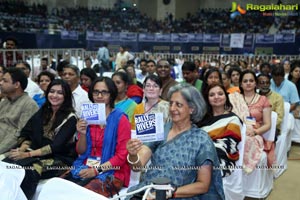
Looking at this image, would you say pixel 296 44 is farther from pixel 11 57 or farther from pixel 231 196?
pixel 231 196

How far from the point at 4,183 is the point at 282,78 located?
13.0 ft

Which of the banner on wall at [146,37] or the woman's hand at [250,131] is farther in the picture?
the banner on wall at [146,37]

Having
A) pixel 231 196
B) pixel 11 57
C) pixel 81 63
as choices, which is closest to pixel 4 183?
pixel 231 196

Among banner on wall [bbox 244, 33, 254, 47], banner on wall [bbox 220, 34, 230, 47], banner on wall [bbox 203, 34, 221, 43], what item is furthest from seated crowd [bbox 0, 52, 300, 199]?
banner on wall [bbox 203, 34, 221, 43]

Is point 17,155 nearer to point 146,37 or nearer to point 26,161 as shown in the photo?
point 26,161

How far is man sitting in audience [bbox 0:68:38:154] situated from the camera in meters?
2.99

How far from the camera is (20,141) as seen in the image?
2.86 meters

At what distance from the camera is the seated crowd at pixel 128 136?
1872 millimetres

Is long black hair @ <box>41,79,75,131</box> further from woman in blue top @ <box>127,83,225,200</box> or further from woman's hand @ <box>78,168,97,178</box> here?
woman in blue top @ <box>127,83,225,200</box>

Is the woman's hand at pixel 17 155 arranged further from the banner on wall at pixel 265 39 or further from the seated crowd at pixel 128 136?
the banner on wall at pixel 265 39

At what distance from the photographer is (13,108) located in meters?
3.07

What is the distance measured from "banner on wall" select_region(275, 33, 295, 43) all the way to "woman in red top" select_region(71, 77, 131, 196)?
1370 cm

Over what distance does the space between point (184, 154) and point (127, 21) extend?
21.5m

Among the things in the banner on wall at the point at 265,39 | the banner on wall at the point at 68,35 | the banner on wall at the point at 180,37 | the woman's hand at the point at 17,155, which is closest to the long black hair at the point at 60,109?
the woman's hand at the point at 17,155
